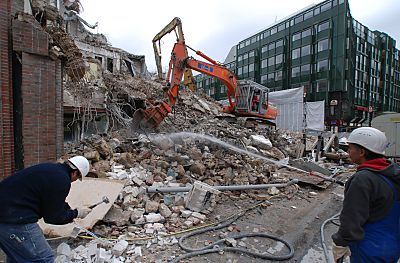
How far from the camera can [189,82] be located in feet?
45.6

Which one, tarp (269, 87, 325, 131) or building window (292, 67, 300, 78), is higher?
building window (292, 67, 300, 78)

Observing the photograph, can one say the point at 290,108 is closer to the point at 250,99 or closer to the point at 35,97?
the point at 250,99

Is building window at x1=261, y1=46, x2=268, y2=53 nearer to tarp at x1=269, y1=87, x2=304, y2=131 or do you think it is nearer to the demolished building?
tarp at x1=269, y1=87, x2=304, y2=131

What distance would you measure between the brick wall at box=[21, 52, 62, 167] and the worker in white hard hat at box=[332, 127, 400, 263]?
17.9ft

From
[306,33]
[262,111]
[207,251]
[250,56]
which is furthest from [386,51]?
[207,251]

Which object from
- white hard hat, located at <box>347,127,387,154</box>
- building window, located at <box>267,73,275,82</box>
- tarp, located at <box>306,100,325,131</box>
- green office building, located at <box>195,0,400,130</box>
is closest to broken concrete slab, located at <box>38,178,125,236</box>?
white hard hat, located at <box>347,127,387,154</box>

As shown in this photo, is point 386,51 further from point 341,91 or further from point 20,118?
point 20,118

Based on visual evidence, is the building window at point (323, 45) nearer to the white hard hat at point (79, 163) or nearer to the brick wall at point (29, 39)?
the brick wall at point (29, 39)

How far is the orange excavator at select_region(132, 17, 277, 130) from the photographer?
9.30 m

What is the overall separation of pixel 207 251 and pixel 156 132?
649 cm

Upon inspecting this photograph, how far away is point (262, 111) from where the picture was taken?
13039mm

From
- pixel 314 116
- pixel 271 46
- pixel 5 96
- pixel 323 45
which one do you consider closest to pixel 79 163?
pixel 5 96

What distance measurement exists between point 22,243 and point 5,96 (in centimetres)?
352

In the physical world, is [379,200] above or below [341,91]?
below
